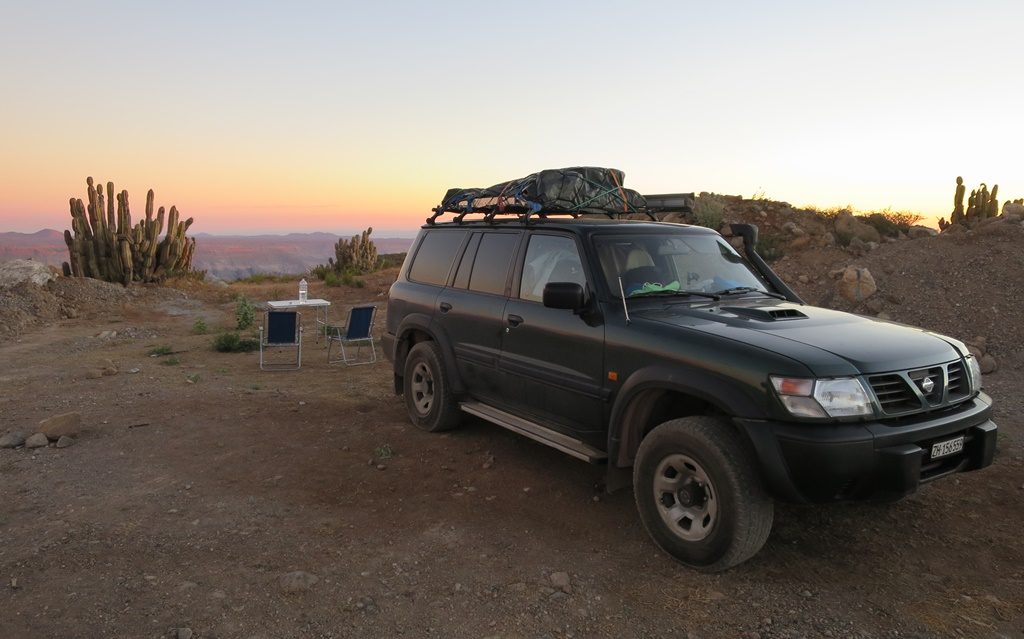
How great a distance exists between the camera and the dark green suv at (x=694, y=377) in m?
3.43

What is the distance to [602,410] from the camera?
4398 millimetres

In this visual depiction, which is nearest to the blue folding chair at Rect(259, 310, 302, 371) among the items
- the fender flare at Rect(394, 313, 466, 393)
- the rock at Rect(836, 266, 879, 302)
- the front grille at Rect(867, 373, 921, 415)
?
the fender flare at Rect(394, 313, 466, 393)

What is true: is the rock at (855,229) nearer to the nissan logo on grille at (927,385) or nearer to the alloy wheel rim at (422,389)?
the alloy wheel rim at (422,389)

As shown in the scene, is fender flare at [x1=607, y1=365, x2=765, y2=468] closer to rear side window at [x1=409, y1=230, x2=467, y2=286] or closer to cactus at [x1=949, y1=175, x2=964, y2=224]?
rear side window at [x1=409, y1=230, x2=467, y2=286]

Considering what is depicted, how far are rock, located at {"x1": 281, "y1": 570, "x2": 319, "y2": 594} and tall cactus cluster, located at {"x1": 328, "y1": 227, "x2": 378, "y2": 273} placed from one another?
24204 millimetres

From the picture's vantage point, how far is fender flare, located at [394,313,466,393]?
5.89 m

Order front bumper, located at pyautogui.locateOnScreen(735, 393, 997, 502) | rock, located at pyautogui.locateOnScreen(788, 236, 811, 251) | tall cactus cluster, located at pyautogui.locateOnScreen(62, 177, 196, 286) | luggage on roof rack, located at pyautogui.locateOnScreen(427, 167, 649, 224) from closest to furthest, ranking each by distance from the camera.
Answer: front bumper, located at pyautogui.locateOnScreen(735, 393, 997, 502) < luggage on roof rack, located at pyautogui.locateOnScreen(427, 167, 649, 224) < rock, located at pyautogui.locateOnScreen(788, 236, 811, 251) < tall cactus cluster, located at pyautogui.locateOnScreen(62, 177, 196, 286)

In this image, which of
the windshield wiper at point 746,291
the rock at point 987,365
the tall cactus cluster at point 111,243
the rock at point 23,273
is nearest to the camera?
the windshield wiper at point 746,291

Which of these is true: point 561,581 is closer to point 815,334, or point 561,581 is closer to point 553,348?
point 553,348

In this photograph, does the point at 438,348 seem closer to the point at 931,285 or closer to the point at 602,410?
the point at 602,410

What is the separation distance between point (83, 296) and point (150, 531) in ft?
50.7

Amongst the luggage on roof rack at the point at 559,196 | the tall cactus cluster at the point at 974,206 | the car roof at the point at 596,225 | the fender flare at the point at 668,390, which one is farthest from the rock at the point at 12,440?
the tall cactus cluster at the point at 974,206

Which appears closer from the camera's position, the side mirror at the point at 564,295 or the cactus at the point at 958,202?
the side mirror at the point at 564,295

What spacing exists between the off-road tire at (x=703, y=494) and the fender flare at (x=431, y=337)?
2.24 meters
